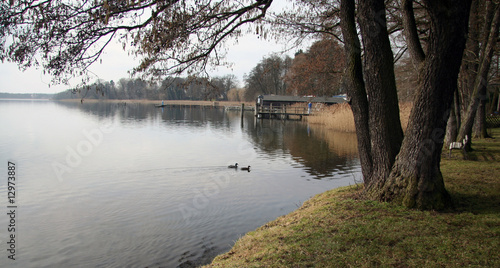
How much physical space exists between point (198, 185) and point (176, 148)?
8.44m

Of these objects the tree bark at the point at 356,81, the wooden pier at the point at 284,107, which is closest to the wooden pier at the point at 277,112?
the wooden pier at the point at 284,107

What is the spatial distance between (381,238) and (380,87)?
2.57m

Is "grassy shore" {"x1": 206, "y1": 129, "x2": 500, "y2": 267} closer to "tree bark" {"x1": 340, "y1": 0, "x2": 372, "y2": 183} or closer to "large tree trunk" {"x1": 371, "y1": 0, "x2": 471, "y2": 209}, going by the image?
"large tree trunk" {"x1": 371, "y1": 0, "x2": 471, "y2": 209}

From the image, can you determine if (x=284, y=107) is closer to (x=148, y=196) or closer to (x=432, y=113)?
(x=148, y=196)

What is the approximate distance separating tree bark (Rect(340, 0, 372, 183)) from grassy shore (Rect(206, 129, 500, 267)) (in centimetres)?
97

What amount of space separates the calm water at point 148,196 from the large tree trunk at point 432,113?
12.0ft

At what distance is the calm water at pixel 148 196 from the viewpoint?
6.95 m

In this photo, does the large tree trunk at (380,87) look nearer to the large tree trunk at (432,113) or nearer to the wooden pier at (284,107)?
the large tree trunk at (432,113)

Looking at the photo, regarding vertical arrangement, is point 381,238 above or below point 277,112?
below

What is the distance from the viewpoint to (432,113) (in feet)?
17.1

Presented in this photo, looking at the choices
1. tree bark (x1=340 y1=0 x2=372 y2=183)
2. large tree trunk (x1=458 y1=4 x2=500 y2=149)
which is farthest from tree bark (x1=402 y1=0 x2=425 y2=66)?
large tree trunk (x1=458 y1=4 x2=500 y2=149)

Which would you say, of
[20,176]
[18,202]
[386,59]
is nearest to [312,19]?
[386,59]

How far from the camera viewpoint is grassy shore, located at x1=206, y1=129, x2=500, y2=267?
3.83 metres

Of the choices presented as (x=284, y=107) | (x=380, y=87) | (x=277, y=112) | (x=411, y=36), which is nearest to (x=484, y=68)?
(x=411, y=36)
